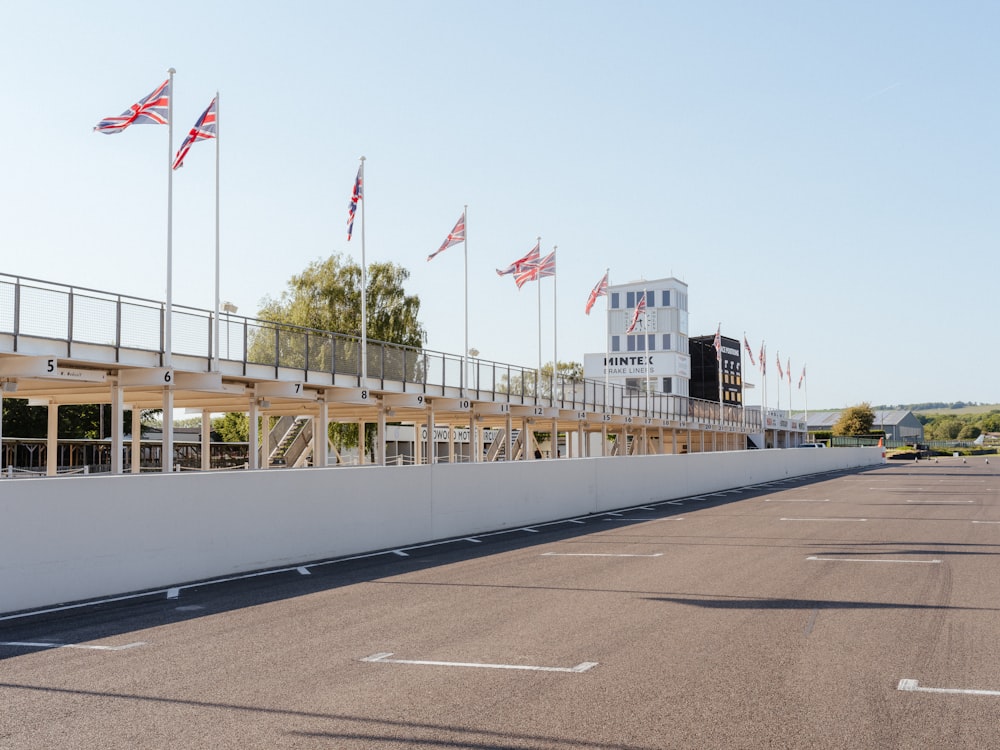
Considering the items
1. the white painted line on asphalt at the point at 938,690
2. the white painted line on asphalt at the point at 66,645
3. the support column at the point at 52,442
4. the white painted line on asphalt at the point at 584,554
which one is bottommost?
the white painted line on asphalt at the point at 66,645

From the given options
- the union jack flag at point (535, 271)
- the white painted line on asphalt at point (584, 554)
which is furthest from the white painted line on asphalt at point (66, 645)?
the union jack flag at point (535, 271)

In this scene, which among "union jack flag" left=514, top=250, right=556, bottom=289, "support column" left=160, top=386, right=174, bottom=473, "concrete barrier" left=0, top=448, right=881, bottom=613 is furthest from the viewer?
"union jack flag" left=514, top=250, right=556, bottom=289

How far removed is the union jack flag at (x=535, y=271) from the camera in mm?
42938

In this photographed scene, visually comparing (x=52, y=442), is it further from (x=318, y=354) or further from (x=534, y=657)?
(x=534, y=657)

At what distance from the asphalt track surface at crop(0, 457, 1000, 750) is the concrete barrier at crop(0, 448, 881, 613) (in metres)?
0.64

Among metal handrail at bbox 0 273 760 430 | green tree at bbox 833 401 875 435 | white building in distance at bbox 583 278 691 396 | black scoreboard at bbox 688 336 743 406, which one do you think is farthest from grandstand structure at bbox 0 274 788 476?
green tree at bbox 833 401 875 435

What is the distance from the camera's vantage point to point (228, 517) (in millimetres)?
15234

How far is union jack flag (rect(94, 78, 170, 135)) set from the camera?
22.6 m

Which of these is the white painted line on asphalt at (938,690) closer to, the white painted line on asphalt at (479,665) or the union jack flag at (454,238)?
the white painted line on asphalt at (479,665)

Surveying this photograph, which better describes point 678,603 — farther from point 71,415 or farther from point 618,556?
point 71,415

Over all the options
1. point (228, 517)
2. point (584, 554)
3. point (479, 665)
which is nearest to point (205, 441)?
point (228, 517)

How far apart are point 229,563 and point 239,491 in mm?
1116

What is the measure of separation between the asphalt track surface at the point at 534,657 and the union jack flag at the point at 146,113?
1203 cm

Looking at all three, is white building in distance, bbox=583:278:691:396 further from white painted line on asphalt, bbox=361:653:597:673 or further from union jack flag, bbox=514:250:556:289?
white painted line on asphalt, bbox=361:653:597:673
